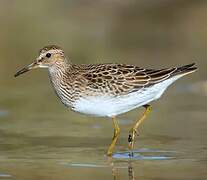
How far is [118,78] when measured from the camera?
13.3 m

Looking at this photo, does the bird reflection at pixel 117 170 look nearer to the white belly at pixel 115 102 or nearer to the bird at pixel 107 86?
the bird at pixel 107 86

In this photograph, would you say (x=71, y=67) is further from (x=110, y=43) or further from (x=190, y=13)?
(x=190, y=13)

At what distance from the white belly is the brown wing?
0.25ft

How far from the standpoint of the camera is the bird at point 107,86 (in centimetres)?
1305

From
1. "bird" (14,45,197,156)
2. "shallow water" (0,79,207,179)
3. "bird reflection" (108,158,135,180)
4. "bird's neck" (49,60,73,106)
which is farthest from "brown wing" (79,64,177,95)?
"bird reflection" (108,158,135,180)

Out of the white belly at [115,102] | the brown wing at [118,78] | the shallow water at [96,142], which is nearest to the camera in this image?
the shallow water at [96,142]

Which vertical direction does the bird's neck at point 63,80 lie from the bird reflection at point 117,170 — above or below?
above

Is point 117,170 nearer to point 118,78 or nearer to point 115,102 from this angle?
point 115,102

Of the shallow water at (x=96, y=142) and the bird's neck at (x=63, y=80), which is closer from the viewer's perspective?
the shallow water at (x=96, y=142)

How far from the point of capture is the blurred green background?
12.2 m

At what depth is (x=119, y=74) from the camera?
13.3m

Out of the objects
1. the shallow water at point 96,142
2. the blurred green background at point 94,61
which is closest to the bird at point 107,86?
the shallow water at point 96,142

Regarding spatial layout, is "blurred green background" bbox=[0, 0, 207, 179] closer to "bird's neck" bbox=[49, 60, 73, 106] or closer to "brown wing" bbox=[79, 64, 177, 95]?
"bird's neck" bbox=[49, 60, 73, 106]

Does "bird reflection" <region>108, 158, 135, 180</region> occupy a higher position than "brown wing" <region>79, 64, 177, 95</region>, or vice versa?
"brown wing" <region>79, 64, 177, 95</region>
